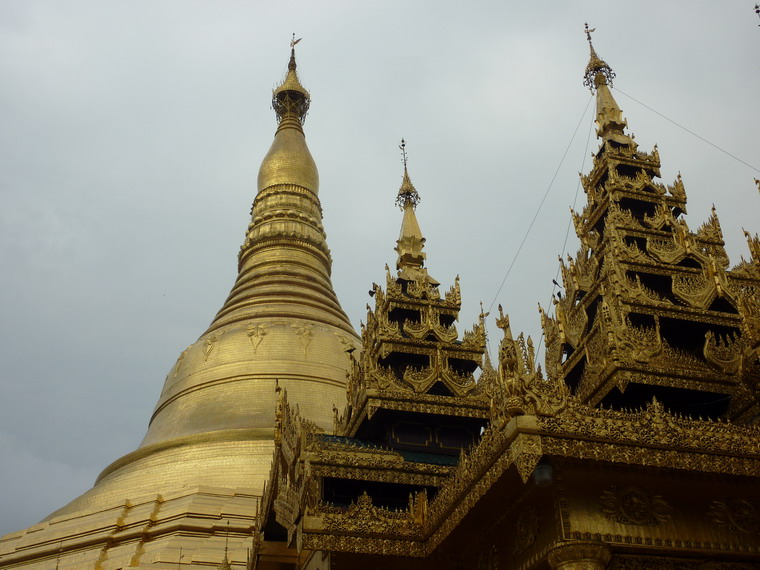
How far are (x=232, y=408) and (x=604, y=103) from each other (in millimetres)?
13789

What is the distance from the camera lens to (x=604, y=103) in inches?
661

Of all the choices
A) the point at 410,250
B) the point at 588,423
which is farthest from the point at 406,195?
the point at 588,423

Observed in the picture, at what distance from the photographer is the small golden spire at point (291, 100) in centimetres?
3738

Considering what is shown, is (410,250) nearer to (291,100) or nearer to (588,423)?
(588,423)

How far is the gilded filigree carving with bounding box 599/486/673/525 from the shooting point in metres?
8.30

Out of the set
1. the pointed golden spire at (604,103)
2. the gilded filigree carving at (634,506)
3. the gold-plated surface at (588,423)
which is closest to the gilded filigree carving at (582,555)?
the gold-plated surface at (588,423)

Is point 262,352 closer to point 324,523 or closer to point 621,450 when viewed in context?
point 324,523

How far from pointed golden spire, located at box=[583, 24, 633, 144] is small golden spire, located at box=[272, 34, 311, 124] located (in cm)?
2114

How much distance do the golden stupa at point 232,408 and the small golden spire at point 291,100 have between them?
1.34m

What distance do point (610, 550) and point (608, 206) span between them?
7749mm

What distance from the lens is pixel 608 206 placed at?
1452 centimetres

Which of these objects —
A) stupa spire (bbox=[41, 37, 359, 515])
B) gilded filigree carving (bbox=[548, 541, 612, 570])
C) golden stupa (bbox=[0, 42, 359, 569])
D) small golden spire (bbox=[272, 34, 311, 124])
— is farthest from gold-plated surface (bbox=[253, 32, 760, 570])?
small golden spire (bbox=[272, 34, 311, 124])

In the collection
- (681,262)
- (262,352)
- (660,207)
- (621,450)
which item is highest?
(262,352)

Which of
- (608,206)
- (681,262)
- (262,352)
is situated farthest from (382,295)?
(262,352)
